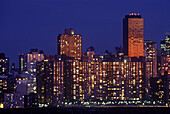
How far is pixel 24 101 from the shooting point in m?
200

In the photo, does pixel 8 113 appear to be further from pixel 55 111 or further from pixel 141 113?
pixel 141 113

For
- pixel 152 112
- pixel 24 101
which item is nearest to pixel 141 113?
pixel 152 112

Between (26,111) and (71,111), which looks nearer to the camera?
(26,111)

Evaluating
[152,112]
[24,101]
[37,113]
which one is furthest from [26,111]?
[24,101]

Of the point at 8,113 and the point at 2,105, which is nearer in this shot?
the point at 8,113

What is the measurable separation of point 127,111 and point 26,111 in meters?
22.7

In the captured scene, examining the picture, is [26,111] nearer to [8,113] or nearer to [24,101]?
[8,113]

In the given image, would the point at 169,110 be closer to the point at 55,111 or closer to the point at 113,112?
the point at 113,112

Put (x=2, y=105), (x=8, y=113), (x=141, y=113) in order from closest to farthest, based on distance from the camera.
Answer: (x=8, y=113) < (x=141, y=113) < (x=2, y=105)

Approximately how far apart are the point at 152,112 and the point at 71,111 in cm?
1728

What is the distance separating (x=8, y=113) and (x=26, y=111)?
5559 mm

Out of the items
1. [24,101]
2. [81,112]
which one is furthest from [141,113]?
[24,101]

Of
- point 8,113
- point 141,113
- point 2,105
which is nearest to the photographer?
point 8,113

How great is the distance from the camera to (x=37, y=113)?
14938 cm
